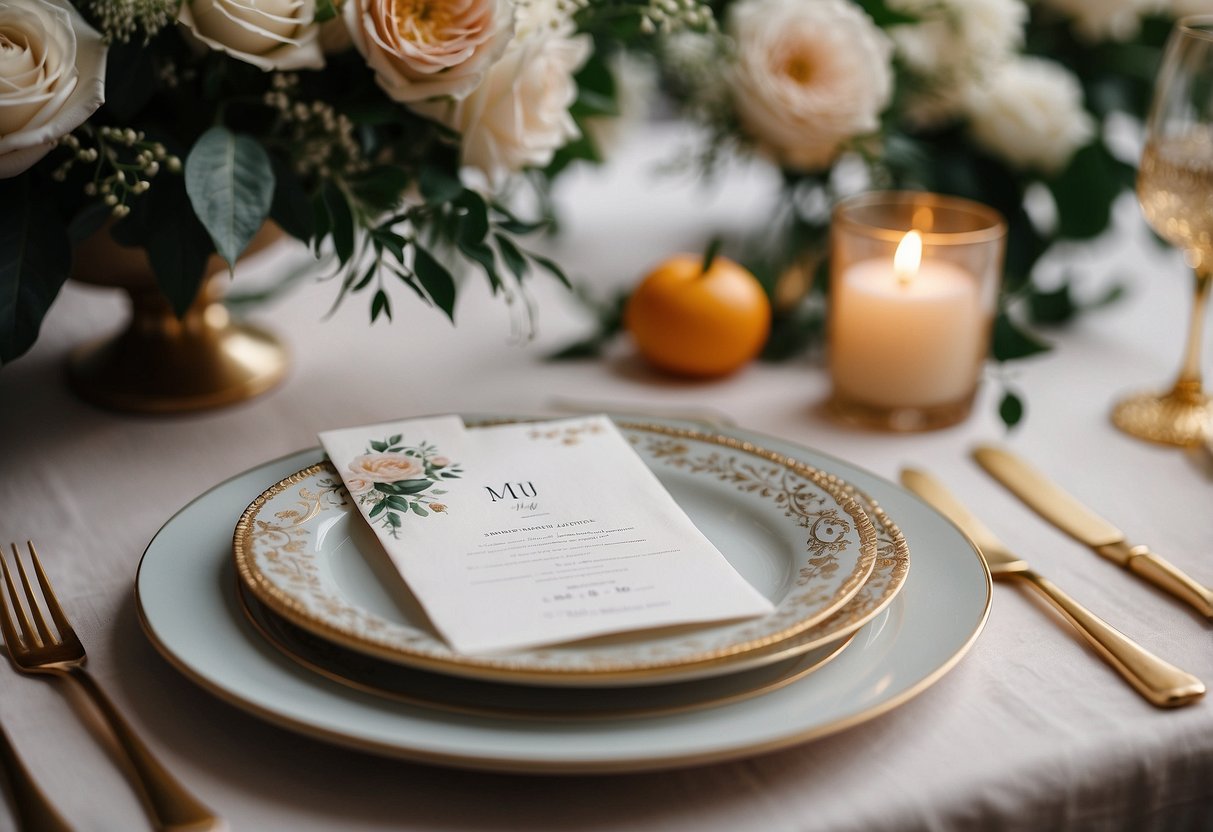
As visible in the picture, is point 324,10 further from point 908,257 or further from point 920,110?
point 920,110

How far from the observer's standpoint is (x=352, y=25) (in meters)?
0.75

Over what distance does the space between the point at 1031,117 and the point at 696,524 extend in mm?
706

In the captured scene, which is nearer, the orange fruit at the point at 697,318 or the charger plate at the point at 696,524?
the charger plate at the point at 696,524

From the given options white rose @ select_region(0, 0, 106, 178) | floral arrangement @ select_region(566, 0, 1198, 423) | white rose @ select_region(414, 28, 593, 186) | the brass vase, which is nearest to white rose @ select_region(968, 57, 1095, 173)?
floral arrangement @ select_region(566, 0, 1198, 423)

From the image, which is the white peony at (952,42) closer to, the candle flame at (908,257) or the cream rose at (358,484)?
the candle flame at (908,257)

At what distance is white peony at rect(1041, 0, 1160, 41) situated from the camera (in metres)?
1.23

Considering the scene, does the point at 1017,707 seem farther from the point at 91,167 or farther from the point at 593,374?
the point at 91,167

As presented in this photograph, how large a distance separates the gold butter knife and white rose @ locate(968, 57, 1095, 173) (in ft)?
1.73

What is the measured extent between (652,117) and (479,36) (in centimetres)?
179

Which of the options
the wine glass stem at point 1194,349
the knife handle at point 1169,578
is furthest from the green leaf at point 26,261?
the wine glass stem at point 1194,349

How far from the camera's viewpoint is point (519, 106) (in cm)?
81

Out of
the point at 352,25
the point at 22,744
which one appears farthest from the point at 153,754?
the point at 352,25

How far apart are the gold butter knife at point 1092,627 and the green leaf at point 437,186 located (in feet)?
1.24

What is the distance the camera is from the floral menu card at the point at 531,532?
1.80 feet
